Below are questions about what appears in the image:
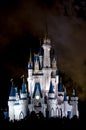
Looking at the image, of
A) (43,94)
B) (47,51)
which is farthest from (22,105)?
(47,51)

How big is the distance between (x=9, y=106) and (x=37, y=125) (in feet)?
46.7

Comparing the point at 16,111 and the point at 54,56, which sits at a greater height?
the point at 54,56

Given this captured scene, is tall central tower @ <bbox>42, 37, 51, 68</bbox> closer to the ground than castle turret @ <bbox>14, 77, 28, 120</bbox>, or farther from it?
farther from it

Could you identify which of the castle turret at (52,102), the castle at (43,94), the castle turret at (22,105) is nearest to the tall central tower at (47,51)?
the castle at (43,94)

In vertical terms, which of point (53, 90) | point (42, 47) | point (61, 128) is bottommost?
point (61, 128)

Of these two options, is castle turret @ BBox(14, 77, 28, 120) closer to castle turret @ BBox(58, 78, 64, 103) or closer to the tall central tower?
the tall central tower

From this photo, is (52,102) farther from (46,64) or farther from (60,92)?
(46,64)

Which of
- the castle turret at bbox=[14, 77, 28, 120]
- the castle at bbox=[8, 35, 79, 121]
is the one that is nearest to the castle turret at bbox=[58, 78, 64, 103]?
the castle at bbox=[8, 35, 79, 121]

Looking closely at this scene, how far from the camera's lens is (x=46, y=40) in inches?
2140

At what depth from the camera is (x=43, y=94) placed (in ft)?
174

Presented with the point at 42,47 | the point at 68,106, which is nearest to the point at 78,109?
the point at 68,106

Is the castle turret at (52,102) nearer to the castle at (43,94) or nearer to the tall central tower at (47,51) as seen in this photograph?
the castle at (43,94)

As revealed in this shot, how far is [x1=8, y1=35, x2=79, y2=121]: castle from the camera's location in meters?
52.3

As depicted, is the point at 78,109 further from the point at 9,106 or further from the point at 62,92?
the point at 9,106
